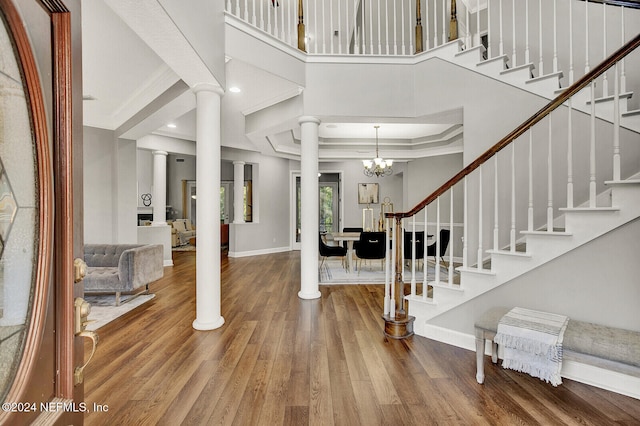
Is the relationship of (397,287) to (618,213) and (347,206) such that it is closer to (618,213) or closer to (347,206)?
(618,213)

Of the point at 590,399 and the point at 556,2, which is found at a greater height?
the point at 556,2

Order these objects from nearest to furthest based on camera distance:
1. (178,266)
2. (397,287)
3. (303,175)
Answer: (397,287), (303,175), (178,266)

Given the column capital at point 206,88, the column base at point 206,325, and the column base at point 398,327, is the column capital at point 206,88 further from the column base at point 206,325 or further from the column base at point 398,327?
the column base at point 398,327

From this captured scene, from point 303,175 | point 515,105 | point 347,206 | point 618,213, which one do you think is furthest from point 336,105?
point 347,206

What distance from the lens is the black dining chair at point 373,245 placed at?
196 inches

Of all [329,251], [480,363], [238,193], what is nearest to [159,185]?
[238,193]

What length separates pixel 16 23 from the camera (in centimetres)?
53

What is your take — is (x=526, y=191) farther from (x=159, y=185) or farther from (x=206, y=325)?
(x=159, y=185)

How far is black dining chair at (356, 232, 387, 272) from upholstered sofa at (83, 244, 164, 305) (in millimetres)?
3126

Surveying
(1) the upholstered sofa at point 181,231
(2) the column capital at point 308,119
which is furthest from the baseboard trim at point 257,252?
(2) the column capital at point 308,119

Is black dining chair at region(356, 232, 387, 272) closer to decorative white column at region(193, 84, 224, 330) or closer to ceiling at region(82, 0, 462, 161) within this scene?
ceiling at region(82, 0, 462, 161)

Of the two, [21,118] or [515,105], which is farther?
[515,105]

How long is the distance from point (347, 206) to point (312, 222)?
4312 mm

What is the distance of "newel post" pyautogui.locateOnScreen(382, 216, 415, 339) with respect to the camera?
2.81 m
